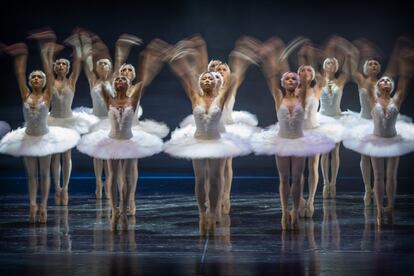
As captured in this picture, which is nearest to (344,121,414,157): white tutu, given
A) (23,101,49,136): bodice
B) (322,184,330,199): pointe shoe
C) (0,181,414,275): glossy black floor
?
(0,181,414,275): glossy black floor

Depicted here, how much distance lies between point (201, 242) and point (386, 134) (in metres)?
2.11

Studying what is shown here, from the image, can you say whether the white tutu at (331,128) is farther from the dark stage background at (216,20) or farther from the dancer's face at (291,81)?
the dark stage background at (216,20)

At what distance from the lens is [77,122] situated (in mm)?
9883

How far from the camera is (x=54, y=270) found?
6070 millimetres

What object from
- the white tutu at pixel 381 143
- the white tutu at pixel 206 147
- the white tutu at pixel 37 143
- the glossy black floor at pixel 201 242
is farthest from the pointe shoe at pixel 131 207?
the white tutu at pixel 381 143

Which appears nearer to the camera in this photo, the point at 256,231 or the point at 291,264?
the point at 291,264

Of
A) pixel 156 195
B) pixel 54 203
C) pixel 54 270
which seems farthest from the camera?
pixel 156 195

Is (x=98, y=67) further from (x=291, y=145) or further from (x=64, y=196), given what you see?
(x=291, y=145)

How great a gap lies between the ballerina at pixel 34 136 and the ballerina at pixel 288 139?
6.46 ft

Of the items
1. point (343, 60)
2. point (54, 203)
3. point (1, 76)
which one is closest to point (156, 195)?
point (54, 203)

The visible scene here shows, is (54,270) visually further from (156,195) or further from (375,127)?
(156,195)

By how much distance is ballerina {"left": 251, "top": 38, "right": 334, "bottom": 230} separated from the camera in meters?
7.66

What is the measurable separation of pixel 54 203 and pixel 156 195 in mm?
1302

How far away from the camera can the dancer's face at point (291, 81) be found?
7.69m
